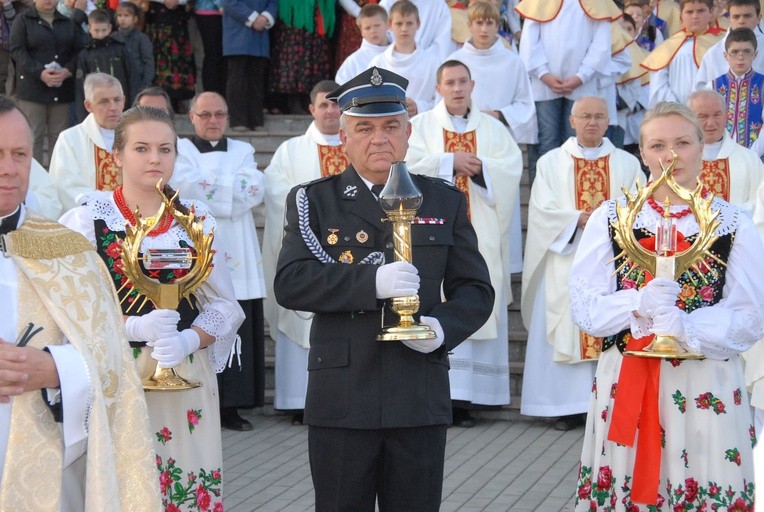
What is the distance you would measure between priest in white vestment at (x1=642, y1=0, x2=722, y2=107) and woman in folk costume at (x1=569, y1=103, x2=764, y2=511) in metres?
6.04

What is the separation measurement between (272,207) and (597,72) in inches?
127

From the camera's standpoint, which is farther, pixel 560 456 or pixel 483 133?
pixel 483 133

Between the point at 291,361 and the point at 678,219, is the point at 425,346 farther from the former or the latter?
the point at 291,361

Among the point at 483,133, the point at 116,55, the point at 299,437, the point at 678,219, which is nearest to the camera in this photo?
the point at 678,219

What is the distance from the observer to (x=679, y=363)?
5020 millimetres

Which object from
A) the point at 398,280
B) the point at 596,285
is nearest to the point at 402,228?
the point at 398,280

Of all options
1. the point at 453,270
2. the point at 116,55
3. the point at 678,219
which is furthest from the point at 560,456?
the point at 116,55

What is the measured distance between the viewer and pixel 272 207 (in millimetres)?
9227

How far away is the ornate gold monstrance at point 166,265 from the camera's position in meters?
4.89

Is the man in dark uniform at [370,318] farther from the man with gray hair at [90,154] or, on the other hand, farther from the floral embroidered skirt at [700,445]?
the man with gray hair at [90,154]

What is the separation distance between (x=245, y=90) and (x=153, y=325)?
758 cm

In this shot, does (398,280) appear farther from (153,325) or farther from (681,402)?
(681,402)

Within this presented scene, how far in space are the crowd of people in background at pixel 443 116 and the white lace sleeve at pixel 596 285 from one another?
1448mm

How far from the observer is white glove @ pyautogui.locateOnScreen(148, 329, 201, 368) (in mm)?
4812
